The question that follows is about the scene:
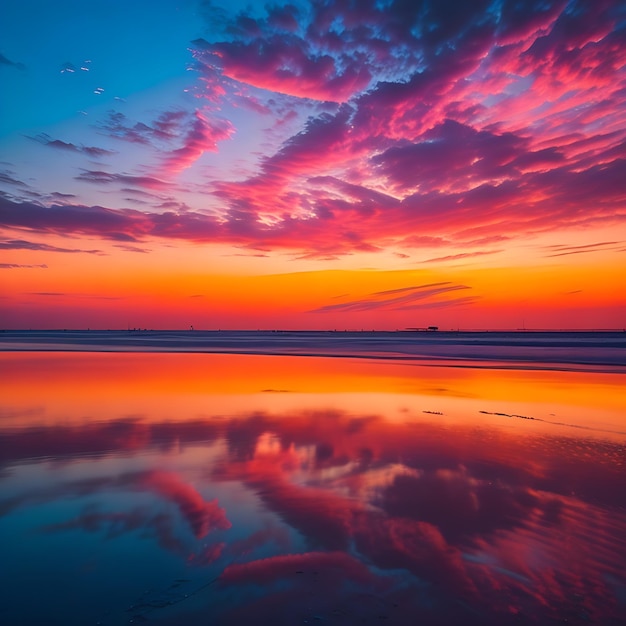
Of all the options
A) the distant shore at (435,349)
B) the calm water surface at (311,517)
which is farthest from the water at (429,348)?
the calm water surface at (311,517)

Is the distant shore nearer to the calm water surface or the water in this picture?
the water

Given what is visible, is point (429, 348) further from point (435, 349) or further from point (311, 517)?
point (311, 517)

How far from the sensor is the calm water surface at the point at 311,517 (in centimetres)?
408

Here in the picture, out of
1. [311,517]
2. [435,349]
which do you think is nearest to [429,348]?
[435,349]

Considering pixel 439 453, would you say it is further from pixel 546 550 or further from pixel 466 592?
pixel 466 592

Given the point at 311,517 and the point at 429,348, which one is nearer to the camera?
the point at 311,517

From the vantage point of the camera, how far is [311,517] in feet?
19.1

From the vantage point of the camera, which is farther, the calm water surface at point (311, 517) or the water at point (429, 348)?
the water at point (429, 348)

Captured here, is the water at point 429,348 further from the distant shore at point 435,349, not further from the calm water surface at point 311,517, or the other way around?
the calm water surface at point 311,517

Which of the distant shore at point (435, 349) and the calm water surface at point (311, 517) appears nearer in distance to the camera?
the calm water surface at point (311, 517)

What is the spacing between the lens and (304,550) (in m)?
5.00

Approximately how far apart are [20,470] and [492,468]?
783 centimetres

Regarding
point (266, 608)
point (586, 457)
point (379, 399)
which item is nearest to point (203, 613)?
point (266, 608)

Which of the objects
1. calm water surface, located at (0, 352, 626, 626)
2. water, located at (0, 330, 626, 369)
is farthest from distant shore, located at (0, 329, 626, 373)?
calm water surface, located at (0, 352, 626, 626)
